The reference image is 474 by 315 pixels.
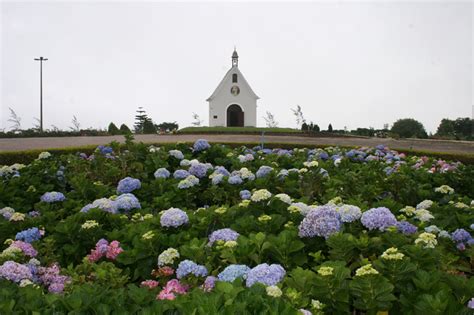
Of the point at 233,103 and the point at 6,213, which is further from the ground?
the point at 233,103

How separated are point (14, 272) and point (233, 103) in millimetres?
32848

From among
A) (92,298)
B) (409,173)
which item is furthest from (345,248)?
(409,173)

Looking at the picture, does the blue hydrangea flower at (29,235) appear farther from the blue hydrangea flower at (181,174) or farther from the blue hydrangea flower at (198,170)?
the blue hydrangea flower at (198,170)

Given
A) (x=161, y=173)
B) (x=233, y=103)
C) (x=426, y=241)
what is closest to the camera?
(x=426, y=241)

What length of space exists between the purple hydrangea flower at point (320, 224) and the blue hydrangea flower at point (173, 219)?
780 mm

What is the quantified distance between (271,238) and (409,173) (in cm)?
330

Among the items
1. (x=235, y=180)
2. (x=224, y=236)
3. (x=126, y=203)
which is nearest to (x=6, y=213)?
(x=126, y=203)

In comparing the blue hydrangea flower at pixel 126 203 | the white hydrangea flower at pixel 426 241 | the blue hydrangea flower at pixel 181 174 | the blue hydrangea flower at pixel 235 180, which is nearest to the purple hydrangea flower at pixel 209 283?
the white hydrangea flower at pixel 426 241

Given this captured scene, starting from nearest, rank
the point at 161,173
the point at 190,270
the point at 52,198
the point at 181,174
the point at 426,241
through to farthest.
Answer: the point at 190,270, the point at 426,241, the point at 52,198, the point at 181,174, the point at 161,173

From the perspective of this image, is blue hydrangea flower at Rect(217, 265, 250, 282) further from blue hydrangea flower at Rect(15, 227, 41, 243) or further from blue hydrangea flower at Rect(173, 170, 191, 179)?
blue hydrangea flower at Rect(173, 170, 191, 179)

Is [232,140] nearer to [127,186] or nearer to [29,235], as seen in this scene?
[127,186]

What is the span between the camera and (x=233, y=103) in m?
35.0

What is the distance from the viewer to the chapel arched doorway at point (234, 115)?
35.0 metres

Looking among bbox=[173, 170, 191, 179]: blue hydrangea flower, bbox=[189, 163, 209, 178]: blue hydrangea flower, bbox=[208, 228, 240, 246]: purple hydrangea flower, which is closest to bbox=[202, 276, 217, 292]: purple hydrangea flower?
bbox=[208, 228, 240, 246]: purple hydrangea flower
